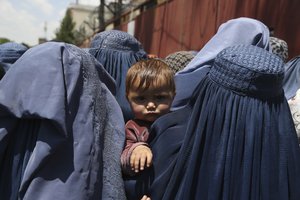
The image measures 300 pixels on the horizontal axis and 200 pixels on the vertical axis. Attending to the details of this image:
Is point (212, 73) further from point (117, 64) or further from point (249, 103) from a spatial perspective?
point (117, 64)

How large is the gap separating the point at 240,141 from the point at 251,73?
0.76 ft

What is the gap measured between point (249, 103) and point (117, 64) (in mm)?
1734

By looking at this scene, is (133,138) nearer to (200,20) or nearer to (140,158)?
(140,158)

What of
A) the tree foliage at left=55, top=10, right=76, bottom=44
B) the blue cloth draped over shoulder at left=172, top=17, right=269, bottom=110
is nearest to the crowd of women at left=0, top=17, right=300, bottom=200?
the blue cloth draped over shoulder at left=172, top=17, right=269, bottom=110

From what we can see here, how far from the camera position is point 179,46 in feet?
34.2

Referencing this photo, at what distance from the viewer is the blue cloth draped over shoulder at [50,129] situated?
1504mm

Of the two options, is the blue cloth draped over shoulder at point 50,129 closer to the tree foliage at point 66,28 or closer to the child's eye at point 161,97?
the child's eye at point 161,97

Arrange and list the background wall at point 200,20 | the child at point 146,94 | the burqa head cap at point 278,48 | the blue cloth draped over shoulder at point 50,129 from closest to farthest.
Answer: the blue cloth draped over shoulder at point 50,129, the child at point 146,94, the burqa head cap at point 278,48, the background wall at point 200,20

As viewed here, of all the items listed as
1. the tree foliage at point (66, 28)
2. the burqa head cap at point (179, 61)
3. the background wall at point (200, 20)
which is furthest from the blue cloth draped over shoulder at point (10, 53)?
the tree foliage at point (66, 28)

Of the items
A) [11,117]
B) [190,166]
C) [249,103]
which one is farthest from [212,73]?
[11,117]

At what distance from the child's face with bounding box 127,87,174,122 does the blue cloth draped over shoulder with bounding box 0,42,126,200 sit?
0.35 m

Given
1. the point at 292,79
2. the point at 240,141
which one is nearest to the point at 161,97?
the point at 240,141

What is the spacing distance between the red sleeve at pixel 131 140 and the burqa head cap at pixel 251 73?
434mm

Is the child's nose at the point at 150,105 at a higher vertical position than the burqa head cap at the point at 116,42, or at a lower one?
higher
